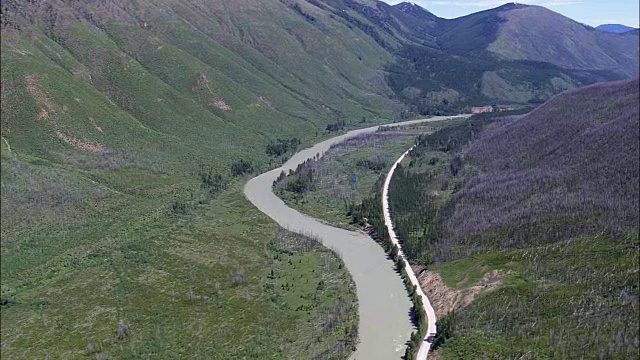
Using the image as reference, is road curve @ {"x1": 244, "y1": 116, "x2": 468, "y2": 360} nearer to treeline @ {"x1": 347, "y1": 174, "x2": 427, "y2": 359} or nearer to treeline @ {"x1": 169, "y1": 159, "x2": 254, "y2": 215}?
treeline @ {"x1": 347, "y1": 174, "x2": 427, "y2": 359}

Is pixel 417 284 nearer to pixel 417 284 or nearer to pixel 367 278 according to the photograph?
pixel 417 284

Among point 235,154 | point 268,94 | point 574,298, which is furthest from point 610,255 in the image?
point 268,94

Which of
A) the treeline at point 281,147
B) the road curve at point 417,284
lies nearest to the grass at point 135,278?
the road curve at point 417,284

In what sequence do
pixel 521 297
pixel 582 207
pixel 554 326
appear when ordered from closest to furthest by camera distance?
pixel 554 326
pixel 521 297
pixel 582 207

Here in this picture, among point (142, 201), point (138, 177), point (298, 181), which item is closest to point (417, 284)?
point (298, 181)

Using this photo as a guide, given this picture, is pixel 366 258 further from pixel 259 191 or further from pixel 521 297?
pixel 259 191

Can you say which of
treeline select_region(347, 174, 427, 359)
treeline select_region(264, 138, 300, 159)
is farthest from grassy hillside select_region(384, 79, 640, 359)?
treeline select_region(264, 138, 300, 159)
